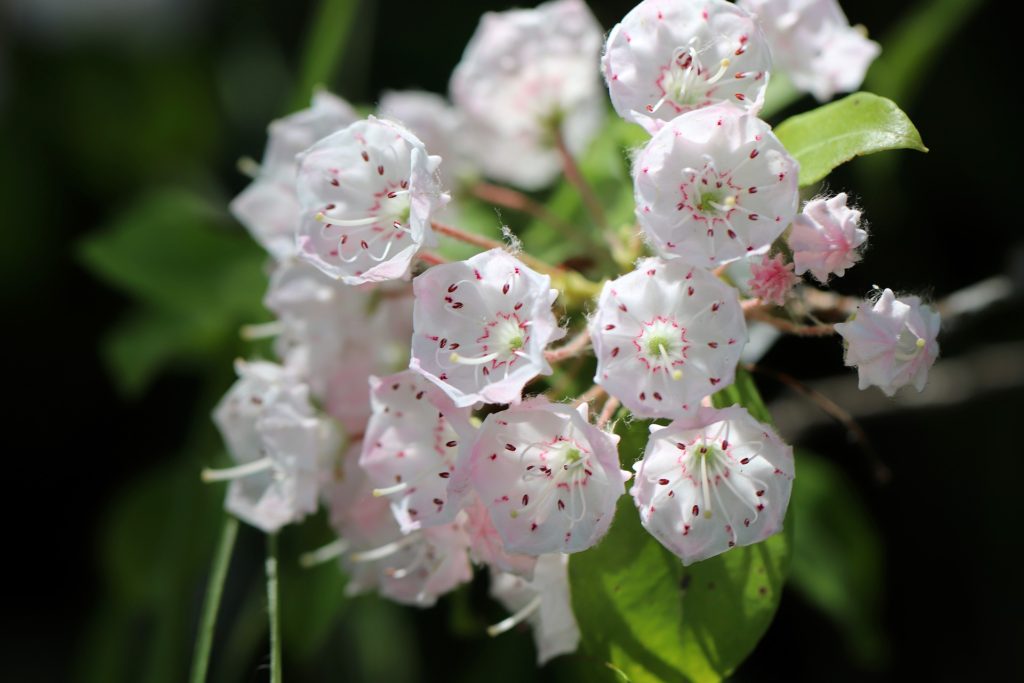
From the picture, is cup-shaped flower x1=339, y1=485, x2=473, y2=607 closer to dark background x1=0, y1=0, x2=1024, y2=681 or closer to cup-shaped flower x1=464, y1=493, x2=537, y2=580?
cup-shaped flower x1=464, y1=493, x2=537, y2=580

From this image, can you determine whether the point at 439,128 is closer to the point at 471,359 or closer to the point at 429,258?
the point at 429,258

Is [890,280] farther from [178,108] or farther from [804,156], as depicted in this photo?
[178,108]

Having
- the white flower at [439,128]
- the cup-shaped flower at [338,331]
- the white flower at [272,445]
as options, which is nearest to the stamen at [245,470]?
the white flower at [272,445]

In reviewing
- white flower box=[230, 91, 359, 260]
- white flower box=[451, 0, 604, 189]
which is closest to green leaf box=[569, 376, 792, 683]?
white flower box=[230, 91, 359, 260]

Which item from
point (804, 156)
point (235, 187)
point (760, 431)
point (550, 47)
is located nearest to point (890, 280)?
point (550, 47)

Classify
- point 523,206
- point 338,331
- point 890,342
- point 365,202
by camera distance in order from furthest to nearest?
point 523,206 < point 338,331 < point 365,202 < point 890,342

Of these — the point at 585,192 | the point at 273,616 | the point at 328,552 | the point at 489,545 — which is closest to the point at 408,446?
the point at 489,545
